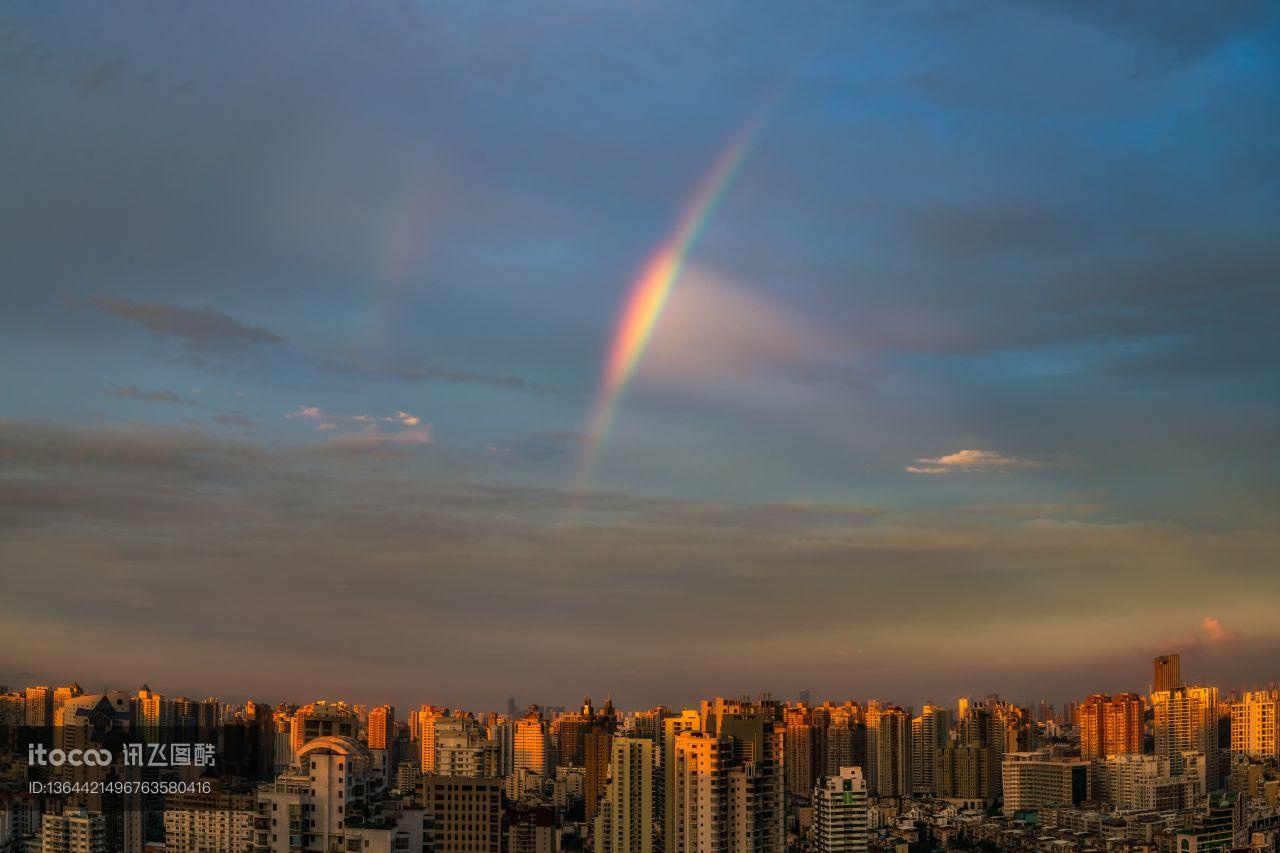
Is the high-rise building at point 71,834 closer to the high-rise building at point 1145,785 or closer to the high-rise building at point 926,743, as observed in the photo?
the high-rise building at point 1145,785

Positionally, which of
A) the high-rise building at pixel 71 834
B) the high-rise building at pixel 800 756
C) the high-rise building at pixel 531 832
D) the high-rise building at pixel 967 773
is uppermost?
the high-rise building at pixel 71 834

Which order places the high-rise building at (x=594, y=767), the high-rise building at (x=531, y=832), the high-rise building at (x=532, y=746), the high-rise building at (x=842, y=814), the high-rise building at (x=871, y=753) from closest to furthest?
the high-rise building at (x=531, y=832) < the high-rise building at (x=842, y=814) < the high-rise building at (x=594, y=767) < the high-rise building at (x=532, y=746) < the high-rise building at (x=871, y=753)

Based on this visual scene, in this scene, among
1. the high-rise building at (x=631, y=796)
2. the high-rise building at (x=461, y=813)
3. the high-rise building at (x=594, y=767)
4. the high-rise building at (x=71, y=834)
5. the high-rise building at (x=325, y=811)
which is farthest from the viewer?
the high-rise building at (x=594, y=767)

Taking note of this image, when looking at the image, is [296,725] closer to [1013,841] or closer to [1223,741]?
[1013,841]

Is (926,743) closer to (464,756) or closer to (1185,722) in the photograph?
(1185,722)

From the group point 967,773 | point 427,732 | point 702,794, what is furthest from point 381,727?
point 702,794

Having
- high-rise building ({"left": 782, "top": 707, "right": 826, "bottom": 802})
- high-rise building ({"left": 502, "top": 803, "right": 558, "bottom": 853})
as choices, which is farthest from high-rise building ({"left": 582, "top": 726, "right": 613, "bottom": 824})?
high-rise building ({"left": 782, "top": 707, "right": 826, "bottom": 802})

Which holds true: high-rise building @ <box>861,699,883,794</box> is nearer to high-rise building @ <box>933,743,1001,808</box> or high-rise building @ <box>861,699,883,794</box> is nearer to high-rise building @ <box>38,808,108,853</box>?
high-rise building @ <box>933,743,1001,808</box>

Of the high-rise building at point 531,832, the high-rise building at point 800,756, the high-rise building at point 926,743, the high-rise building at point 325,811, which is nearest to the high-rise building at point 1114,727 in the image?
the high-rise building at point 926,743
